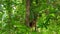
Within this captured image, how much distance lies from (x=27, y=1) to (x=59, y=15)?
0.32 meters

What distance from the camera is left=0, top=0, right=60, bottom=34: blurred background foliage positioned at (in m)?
0.96

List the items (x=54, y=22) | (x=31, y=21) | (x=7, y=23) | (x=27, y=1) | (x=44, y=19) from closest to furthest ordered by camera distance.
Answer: (x=44, y=19) < (x=7, y=23) < (x=54, y=22) < (x=27, y=1) < (x=31, y=21)

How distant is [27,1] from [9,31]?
1.33 feet

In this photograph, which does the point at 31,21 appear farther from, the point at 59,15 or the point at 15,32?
the point at 15,32

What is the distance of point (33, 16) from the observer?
1385 mm

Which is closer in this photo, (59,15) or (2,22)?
(2,22)

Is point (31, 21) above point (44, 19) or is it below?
below

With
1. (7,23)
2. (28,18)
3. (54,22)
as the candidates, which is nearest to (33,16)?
(28,18)

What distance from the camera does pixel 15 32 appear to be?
1066mm

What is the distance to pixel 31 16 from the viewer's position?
4.45 feet

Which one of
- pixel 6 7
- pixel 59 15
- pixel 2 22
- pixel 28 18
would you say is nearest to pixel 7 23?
pixel 2 22

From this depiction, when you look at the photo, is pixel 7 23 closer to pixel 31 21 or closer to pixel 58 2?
pixel 31 21

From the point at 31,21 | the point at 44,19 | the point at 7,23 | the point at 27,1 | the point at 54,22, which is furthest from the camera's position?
the point at 31,21

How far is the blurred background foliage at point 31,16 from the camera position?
956mm
